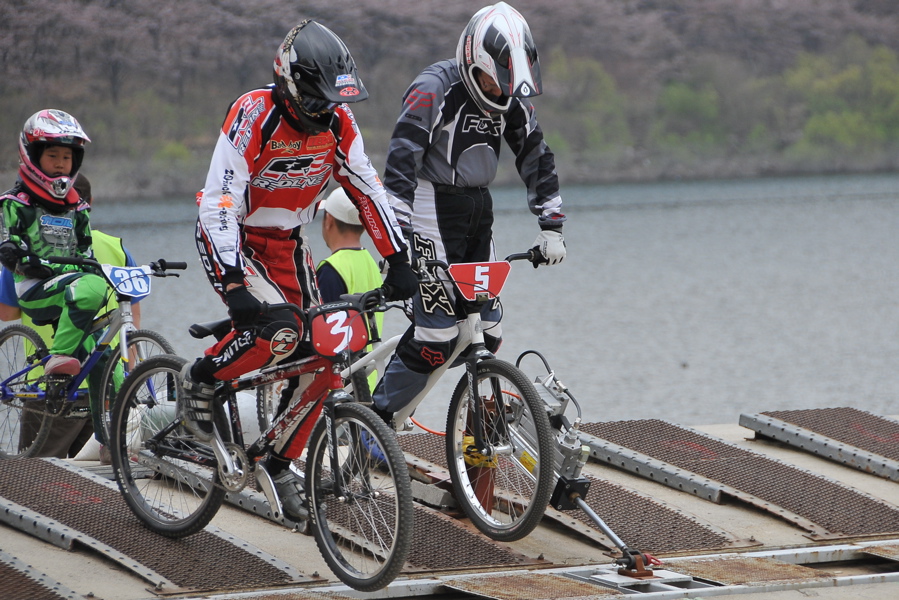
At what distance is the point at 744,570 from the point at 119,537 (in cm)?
231

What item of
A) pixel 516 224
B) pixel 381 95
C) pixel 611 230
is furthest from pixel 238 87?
pixel 611 230

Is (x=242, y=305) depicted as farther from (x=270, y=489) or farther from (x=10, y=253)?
(x=10, y=253)

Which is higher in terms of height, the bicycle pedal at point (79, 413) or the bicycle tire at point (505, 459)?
the bicycle tire at point (505, 459)

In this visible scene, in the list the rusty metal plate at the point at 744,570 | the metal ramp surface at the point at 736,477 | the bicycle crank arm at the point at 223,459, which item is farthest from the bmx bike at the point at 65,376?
the rusty metal plate at the point at 744,570

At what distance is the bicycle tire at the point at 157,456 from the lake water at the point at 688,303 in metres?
6.44

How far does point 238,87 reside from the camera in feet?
116

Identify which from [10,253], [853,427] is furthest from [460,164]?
[853,427]

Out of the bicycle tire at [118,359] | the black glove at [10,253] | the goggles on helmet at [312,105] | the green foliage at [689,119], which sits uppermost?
the green foliage at [689,119]

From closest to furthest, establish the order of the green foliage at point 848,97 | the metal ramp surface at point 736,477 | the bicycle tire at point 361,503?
the bicycle tire at point 361,503 < the metal ramp surface at point 736,477 < the green foliage at point 848,97

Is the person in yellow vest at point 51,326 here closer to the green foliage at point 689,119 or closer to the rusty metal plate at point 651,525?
the rusty metal plate at point 651,525

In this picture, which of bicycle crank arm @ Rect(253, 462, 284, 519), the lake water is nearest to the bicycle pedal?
bicycle crank arm @ Rect(253, 462, 284, 519)

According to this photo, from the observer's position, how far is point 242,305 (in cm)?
396

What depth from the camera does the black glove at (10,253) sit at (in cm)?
584

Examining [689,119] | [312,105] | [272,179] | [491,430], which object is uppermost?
[689,119]
